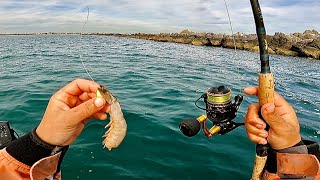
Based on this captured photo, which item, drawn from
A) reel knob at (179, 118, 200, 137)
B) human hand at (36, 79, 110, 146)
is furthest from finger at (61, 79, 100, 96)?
reel knob at (179, 118, 200, 137)

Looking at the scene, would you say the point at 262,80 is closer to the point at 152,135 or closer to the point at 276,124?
the point at 276,124

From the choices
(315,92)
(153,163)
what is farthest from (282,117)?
(315,92)

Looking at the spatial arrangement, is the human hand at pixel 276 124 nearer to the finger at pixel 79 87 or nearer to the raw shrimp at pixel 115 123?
the raw shrimp at pixel 115 123

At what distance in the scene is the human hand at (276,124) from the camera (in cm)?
250

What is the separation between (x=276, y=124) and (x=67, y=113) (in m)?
1.73

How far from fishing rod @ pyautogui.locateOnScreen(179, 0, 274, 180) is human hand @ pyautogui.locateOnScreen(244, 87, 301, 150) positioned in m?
0.08

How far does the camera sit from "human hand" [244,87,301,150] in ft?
8.20

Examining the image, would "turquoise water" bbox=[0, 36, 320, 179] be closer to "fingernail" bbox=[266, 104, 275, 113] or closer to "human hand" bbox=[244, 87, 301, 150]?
"human hand" bbox=[244, 87, 301, 150]

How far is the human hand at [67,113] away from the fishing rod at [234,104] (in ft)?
3.80

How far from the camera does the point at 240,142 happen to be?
6.59 metres

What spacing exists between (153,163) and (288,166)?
3092 millimetres

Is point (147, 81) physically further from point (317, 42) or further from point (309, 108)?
point (317, 42)

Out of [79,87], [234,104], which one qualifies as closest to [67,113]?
[79,87]

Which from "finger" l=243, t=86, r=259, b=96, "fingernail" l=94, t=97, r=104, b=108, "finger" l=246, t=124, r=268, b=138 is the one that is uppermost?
"finger" l=243, t=86, r=259, b=96
